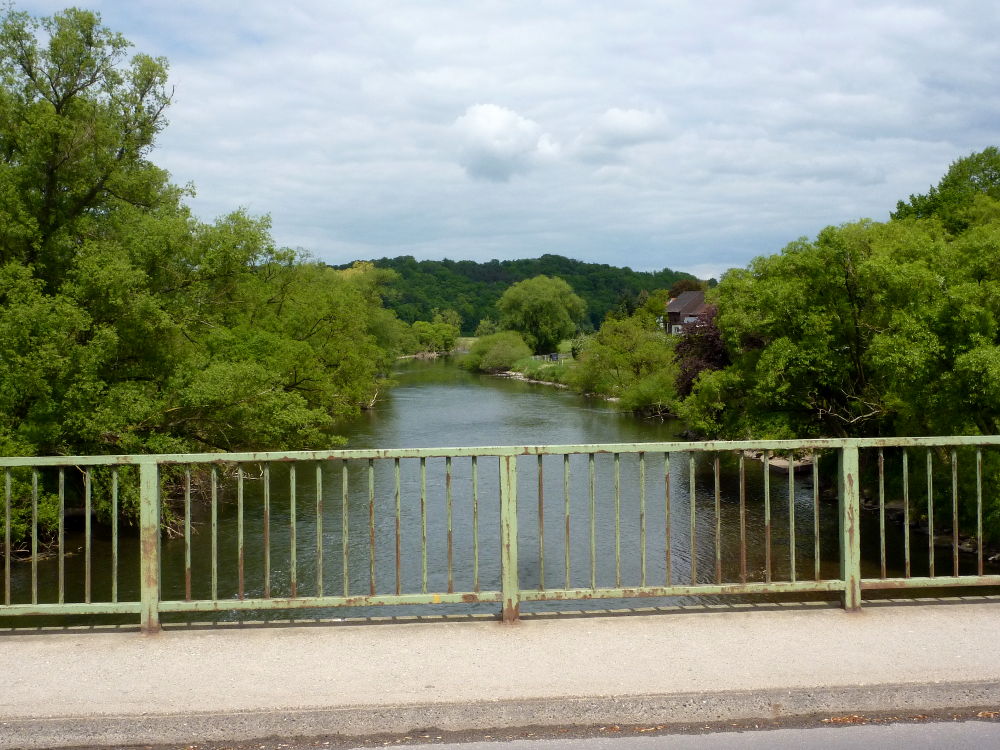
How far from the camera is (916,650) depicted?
15.9 ft

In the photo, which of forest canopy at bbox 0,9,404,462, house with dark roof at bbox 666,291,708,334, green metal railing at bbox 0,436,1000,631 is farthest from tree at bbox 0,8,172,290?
house with dark roof at bbox 666,291,708,334

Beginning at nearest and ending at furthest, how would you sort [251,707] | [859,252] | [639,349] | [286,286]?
[251,707], [859,252], [286,286], [639,349]

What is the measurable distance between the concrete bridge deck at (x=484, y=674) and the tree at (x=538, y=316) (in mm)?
91985

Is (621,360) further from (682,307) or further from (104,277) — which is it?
(682,307)

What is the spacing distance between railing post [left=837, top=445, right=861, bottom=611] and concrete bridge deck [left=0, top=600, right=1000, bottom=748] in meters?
0.13

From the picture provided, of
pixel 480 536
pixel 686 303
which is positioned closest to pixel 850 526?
pixel 480 536

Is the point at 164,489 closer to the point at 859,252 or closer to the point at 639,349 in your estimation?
the point at 859,252

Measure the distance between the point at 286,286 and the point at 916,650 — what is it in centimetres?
3880

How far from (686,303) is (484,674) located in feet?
315

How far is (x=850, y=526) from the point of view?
221 inches

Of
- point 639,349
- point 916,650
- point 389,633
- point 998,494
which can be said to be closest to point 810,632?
point 916,650

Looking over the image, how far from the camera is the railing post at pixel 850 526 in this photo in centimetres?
550

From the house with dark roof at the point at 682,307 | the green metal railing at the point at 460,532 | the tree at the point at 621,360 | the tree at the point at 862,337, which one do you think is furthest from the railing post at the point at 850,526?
the house with dark roof at the point at 682,307

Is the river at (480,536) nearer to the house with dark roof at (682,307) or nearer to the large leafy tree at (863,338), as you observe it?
the large leafy tree at (863,338)
